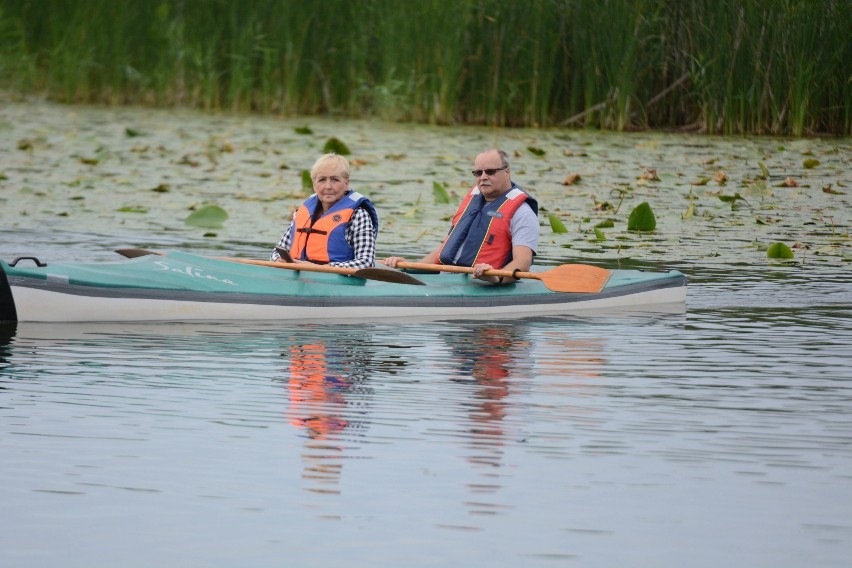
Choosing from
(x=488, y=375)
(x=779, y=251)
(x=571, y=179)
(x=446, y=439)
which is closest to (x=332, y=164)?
(x=488, y=375)

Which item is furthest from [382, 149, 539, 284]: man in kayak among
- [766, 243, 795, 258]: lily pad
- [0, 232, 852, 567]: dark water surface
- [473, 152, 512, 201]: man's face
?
[766, 243, 795, 258]: lily pad

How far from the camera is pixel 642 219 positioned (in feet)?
35.4

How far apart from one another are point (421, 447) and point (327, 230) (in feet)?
10.4

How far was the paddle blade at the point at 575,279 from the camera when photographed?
26.1 feet

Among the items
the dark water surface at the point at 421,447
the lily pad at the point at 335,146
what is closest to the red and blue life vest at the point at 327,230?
the dark water surface at the point at 421,447

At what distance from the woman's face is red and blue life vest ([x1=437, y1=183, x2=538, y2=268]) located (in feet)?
2.21

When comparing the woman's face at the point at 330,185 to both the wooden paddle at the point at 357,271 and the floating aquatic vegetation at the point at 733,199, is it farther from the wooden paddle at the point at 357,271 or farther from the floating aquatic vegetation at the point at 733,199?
the floating aquatic vegetation at the point at 733,199

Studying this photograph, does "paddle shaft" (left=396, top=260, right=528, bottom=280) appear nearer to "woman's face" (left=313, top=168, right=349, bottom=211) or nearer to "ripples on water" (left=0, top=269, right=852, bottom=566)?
"woman's face" (left=313, top=168, right=349, bottom=211)

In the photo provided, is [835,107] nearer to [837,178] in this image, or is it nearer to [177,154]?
[837,178]

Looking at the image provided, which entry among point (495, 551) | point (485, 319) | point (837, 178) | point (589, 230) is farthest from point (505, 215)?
point (837, 178)

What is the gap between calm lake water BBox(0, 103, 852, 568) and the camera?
3818 mm

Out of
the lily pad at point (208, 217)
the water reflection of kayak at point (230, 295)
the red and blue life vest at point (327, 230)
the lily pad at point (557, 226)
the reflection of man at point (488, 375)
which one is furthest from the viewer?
the lily pad at point (208, 217)

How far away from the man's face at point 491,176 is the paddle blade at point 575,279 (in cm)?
48

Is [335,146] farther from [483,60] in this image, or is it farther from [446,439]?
[446,439]
